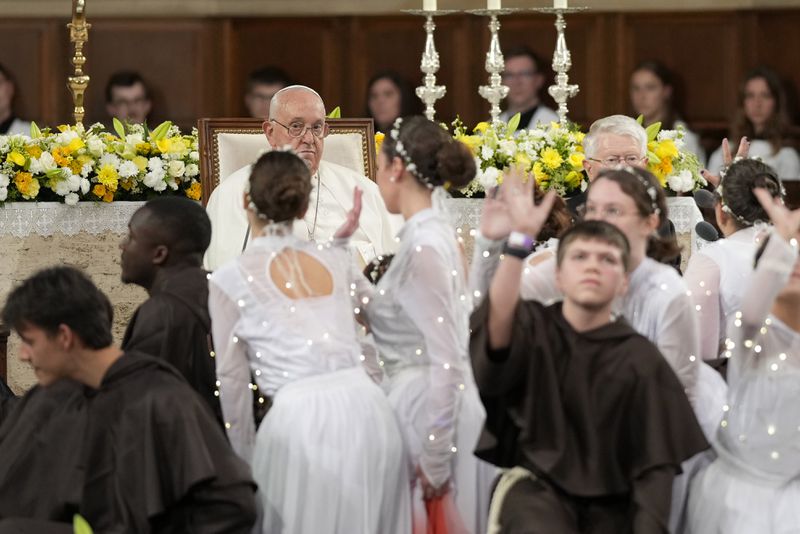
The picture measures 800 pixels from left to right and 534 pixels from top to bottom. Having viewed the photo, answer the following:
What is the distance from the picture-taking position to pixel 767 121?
10.7 m

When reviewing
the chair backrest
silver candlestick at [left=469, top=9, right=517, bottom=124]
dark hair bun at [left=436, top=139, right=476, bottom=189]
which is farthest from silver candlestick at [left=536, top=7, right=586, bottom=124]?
dark hair bun at [left=436, top=139, right=476, bottom=189]

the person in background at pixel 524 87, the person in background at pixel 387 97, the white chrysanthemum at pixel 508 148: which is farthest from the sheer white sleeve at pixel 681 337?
the person in background at pixel 387 97

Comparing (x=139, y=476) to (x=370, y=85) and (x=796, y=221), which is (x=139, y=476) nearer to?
(x=796, y=221)

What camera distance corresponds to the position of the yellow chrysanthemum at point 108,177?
6557 millimetres

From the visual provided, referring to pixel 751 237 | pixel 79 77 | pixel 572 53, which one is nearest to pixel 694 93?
pixel 572 53

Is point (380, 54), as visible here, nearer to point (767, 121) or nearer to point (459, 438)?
point (767, 121)

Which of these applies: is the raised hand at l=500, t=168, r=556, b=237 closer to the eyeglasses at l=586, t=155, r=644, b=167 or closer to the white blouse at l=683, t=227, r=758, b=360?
the white blouse at l=683, t=227, r=758, b=360

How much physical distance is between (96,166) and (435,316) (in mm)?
2726

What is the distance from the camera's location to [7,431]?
417cm

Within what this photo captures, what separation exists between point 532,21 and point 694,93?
131 centimetres

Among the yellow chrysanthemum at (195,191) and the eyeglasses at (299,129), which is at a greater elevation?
the eyeglasses at (299,129)

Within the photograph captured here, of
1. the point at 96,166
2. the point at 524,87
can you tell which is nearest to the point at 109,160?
the point at 96,166

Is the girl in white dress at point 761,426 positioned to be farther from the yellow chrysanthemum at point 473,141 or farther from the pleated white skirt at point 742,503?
the yellow chrysanthemum at point 473,141

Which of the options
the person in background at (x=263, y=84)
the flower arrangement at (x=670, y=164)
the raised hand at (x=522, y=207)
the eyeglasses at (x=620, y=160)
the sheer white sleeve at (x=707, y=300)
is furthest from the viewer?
the person in background at (x=263, y=84)
